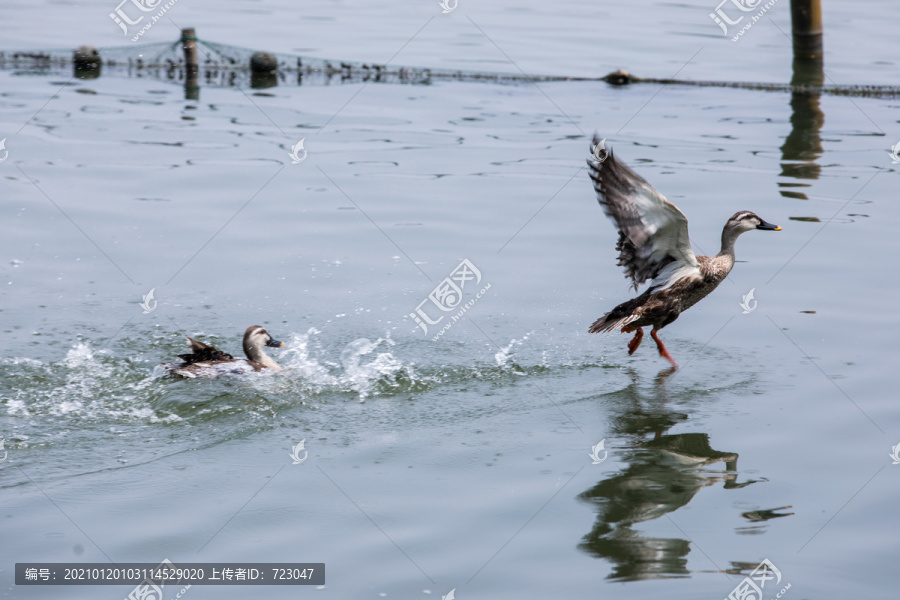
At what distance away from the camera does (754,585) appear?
5.22m

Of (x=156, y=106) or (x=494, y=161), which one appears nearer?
(x=494, y=161)

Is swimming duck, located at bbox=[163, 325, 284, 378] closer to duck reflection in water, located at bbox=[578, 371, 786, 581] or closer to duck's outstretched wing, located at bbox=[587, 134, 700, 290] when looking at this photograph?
duck reflection in water, located at bbox=[578, 371, 786, 581]

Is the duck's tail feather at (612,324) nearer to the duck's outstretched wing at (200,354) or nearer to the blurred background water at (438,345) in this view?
the blurred background water at (438,345)

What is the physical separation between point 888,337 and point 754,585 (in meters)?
4.08

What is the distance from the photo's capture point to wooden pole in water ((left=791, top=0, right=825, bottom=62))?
1672 cm

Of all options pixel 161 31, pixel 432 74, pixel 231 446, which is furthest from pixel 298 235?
pixel 161 31

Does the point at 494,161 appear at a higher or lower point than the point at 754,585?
higher

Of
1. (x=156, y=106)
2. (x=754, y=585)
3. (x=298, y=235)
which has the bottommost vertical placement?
(x=754, y=585)

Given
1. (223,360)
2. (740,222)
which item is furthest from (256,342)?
(740,222)

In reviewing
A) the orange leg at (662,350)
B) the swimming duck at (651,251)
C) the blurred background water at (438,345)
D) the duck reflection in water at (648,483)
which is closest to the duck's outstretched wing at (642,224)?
the swimming duck at (651,251)

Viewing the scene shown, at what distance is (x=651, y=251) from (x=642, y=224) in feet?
1.17

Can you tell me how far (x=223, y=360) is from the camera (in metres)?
7.73

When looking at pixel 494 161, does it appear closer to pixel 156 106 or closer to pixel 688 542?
pixel 156 106

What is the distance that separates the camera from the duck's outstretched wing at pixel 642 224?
7.47 metres
